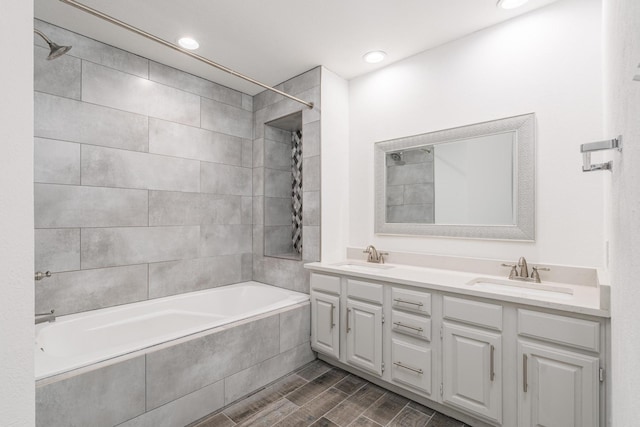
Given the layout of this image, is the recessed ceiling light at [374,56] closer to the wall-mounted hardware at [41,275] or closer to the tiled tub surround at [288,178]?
the tiled tub surround at [288,178]

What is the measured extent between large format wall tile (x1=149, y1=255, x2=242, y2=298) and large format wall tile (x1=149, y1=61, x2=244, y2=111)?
1.73m

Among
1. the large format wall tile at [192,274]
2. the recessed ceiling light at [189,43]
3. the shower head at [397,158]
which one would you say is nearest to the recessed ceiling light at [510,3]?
the shower head at [397,158]

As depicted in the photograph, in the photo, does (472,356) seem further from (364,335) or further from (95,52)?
(95,52)

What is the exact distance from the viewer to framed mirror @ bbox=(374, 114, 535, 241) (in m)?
2.10

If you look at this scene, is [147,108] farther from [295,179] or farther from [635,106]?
[635,106]

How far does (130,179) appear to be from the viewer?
8.63 feet

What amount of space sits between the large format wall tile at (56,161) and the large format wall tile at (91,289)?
0.73 meters

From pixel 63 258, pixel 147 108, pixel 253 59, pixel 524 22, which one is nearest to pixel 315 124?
pixel 253 59

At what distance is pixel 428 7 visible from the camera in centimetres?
207

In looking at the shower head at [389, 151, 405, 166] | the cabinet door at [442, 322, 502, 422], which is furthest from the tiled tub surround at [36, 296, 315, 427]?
the shower head at [389, 151, 405, 166]

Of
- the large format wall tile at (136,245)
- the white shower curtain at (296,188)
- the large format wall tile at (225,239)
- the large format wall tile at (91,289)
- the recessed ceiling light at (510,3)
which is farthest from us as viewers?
the white shower curtain at (296,188)

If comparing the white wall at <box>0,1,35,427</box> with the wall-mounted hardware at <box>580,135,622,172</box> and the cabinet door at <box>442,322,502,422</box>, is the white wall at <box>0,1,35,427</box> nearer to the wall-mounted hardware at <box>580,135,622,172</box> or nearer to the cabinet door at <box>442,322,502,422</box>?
the wall-mounted hardware at <box>580,135,622,172</box>

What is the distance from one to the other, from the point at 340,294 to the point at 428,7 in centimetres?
222

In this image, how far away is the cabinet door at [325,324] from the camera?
98.6 inches
